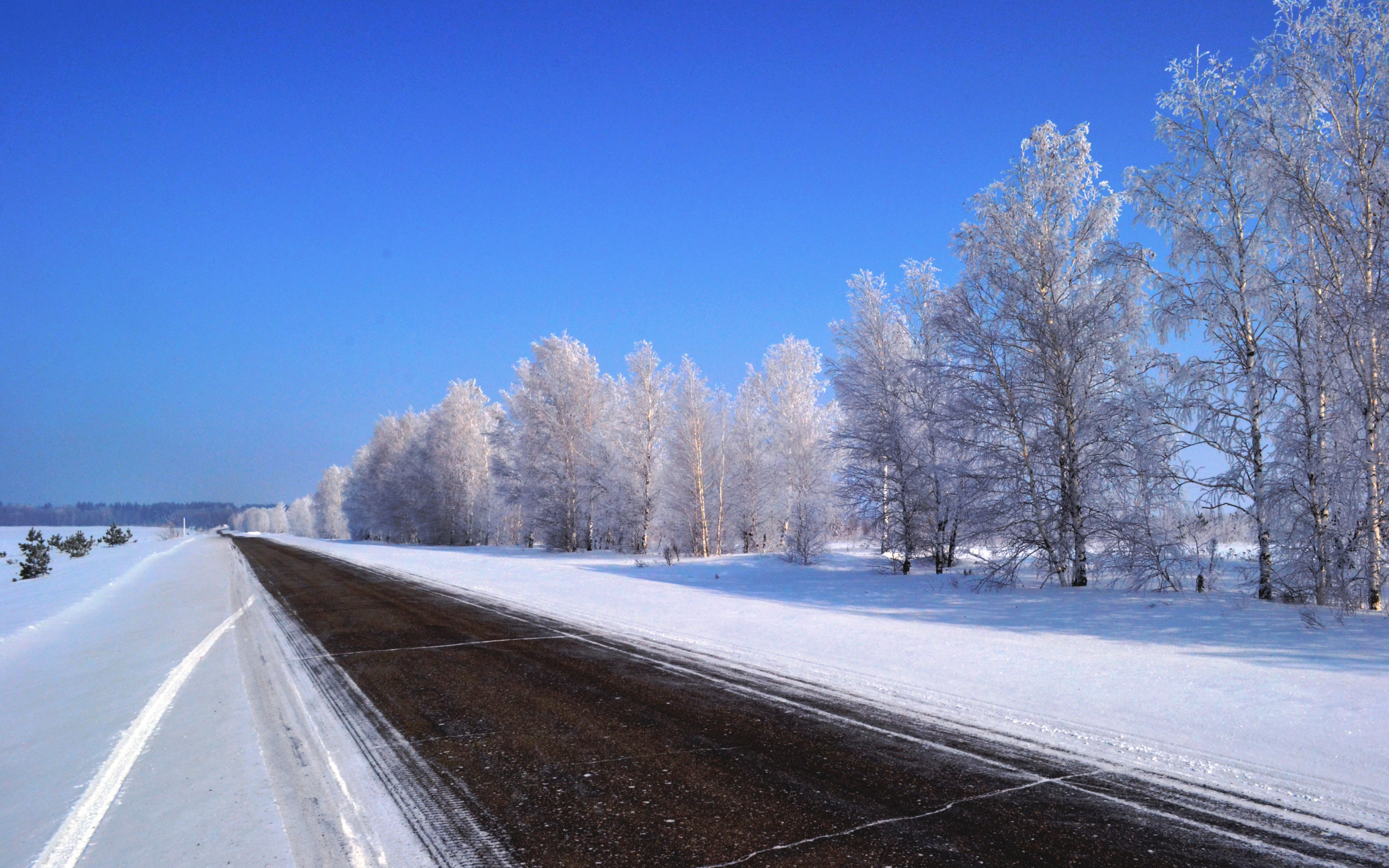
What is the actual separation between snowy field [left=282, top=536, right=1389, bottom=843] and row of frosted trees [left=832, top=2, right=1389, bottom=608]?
134 centimetres

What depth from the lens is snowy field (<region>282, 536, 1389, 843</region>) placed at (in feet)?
14.9

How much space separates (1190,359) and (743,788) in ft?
42.6

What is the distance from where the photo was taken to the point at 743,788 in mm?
4090

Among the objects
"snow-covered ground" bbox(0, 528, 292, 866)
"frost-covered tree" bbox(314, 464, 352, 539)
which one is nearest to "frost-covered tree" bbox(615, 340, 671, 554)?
"snow-covered ground" bbox(0, 528, 292, 866)

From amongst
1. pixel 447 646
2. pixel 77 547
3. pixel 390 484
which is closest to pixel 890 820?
pixel 447 646

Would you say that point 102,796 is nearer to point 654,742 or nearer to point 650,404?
point 654,742

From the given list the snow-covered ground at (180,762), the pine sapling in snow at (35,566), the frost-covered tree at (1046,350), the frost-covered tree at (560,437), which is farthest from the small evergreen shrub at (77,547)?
the frost-covered tree at (1046,350)

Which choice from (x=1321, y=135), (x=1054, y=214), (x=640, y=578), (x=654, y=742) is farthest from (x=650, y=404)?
(x=654, y=742)

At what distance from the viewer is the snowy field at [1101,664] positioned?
178 inches

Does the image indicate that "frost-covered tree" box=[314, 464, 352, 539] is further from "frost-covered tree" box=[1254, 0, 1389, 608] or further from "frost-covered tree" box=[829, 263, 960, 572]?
"frost-covered tree" box=[1254, 0, 1389, 608]

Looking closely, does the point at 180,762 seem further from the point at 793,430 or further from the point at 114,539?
the point at 114,539

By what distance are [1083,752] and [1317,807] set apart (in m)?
1.21

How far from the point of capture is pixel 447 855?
332cm

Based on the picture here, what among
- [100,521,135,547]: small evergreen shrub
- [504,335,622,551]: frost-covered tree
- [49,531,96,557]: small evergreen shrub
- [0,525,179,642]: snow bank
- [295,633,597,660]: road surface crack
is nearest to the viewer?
[295,633,597,660]: road surface crack
